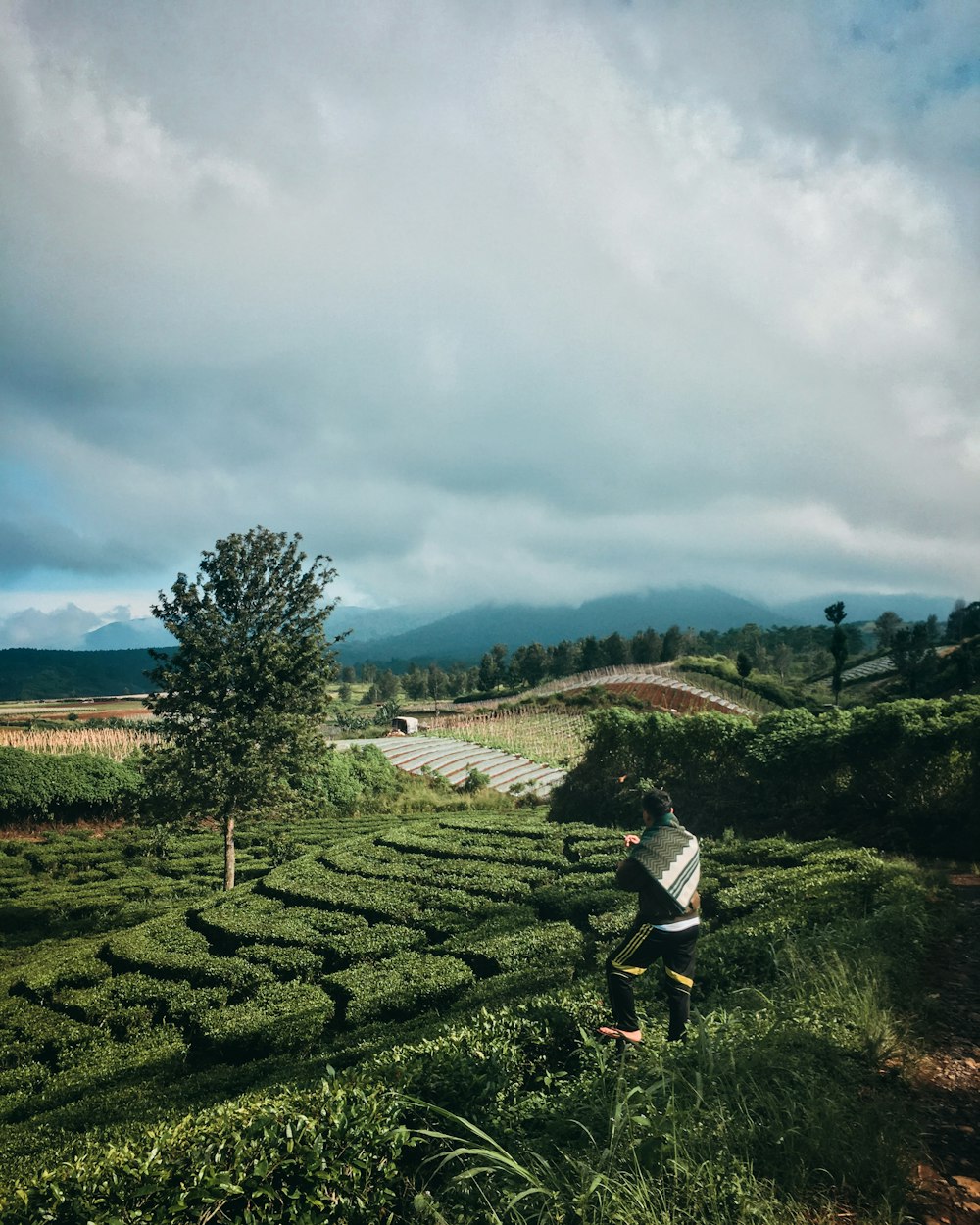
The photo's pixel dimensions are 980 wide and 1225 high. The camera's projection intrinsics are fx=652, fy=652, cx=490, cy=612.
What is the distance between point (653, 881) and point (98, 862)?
1722cm

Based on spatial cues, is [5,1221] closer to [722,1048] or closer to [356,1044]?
[356,1044]

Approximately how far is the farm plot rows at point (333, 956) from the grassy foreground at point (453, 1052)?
0.17 ft

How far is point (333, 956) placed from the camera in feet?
34.8

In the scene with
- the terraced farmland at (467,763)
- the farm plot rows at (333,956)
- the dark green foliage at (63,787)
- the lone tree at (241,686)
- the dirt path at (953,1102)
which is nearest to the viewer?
the dirt path at (953,1102)

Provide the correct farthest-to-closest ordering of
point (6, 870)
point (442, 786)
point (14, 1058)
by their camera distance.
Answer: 1. point (442, 786)
2. point (6, 870)
3. point (14, 1058)

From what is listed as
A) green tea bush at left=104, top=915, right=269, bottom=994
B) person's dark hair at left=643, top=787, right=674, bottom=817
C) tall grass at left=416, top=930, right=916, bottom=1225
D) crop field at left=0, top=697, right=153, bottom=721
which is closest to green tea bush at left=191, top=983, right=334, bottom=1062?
green tea bush at left=104, top=915, right=269, bottom=994

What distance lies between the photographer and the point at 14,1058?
317 inches

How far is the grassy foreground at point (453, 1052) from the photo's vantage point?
3.97m

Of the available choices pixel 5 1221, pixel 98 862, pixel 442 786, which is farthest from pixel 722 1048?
pixel 442 786

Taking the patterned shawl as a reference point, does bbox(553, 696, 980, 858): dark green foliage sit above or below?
below

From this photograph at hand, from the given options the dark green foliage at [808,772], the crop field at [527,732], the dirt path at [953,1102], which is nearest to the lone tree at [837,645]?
the crop field at [527,732]

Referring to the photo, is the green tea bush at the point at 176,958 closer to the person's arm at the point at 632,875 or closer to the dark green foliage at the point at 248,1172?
the dark green foliage at the point at 248,1172

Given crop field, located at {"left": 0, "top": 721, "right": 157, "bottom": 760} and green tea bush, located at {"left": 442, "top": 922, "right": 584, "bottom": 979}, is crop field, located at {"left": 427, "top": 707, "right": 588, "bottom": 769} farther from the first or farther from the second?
green tea bush, located at {"left": 442, "top": 922, "right": 584, "bottom": 979}

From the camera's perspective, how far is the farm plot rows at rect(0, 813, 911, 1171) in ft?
25.5
